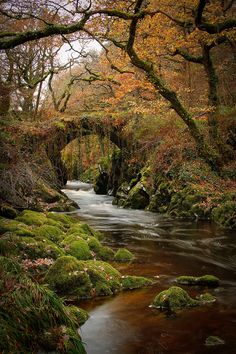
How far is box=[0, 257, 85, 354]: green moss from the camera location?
14.0 ft

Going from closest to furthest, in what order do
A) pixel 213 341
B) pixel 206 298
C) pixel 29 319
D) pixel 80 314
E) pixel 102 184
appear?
pixel 29 319 → pixel 213 341 → pixel 80 314 → pixel 206 298 → pixel 102 184

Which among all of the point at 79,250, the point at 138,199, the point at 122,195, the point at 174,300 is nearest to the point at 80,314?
the point at 174,300

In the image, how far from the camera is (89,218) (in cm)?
1752

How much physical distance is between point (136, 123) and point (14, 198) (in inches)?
509

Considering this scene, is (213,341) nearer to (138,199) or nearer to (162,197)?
(162,197)

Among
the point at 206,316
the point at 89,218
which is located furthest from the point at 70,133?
the point at 206,316

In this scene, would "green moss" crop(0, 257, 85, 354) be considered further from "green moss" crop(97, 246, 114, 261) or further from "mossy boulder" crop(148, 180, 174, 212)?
"mossy boulder" crop(148, 180, 174, 212)

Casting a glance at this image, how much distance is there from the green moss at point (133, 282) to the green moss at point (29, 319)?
3016mm

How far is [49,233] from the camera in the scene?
1027 centimetres

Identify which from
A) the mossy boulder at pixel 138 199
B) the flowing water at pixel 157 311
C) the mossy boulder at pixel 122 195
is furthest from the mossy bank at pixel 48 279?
the mossy boulder at pixel 122 195

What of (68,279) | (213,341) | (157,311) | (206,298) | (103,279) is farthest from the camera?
(103,279)

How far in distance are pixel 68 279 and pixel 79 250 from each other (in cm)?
195

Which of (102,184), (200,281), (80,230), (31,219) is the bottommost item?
(200,281)

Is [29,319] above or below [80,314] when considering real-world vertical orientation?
above
